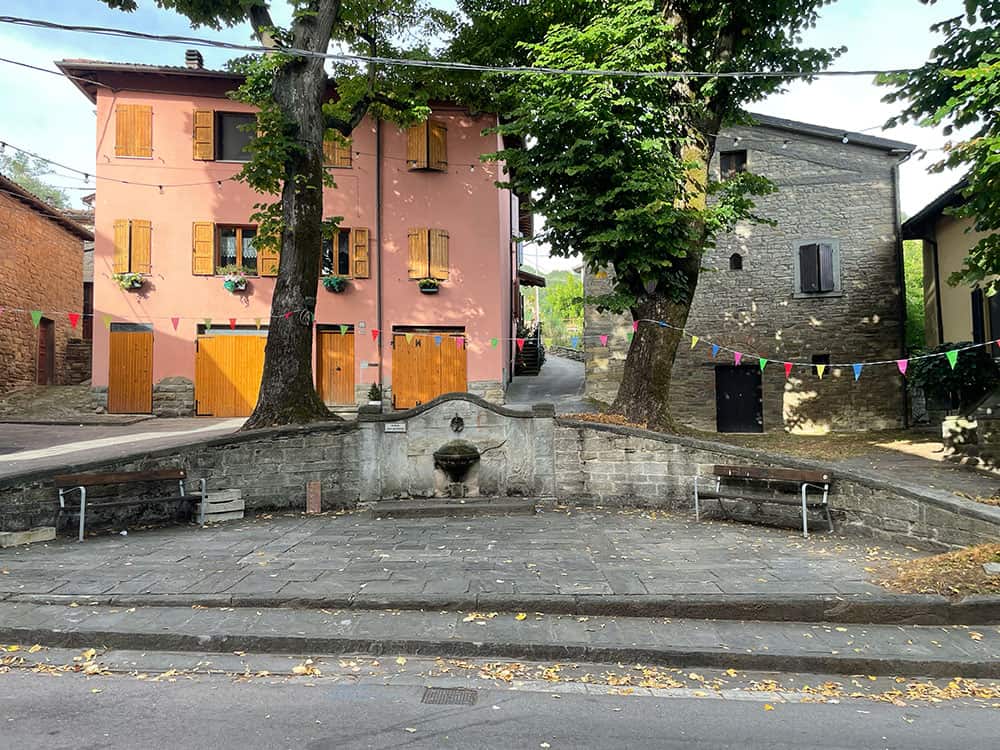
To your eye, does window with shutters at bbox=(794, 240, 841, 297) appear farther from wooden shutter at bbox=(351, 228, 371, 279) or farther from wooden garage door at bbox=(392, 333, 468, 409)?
wooden shutter at bbox=(351, 228, 371, 279)

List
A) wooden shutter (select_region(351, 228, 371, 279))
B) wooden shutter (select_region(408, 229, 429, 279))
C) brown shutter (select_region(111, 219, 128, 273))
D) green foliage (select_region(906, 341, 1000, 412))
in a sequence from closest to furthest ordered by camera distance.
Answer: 1. green foliage (select_region(906, 341, 1000, 412))
2. brown shutter (select_region(111, 219, 128, 273))
3. wooden shutter (select_region(351, 228, 371, 279))
4. wooden shutter (select_region(408, 229, 429, 279))

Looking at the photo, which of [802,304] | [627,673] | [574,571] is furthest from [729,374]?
[627,673]

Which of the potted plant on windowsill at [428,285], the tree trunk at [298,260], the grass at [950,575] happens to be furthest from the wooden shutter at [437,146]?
the grass at [950,575]

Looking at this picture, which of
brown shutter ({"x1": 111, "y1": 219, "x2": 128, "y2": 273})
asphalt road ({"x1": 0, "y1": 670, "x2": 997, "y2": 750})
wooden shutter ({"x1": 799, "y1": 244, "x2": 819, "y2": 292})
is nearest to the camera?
asphalt road ({"x1": 0, "y1": 670, "x2": 997, "y2": 750})

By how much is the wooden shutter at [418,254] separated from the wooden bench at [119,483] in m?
10.2

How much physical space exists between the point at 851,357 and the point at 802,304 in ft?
6.97

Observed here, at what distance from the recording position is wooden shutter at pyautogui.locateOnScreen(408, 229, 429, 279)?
17.5m

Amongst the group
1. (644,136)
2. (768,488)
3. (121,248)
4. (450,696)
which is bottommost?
(450,696)

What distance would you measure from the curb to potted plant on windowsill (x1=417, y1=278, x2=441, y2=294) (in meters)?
13.1

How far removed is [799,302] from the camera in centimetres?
1852

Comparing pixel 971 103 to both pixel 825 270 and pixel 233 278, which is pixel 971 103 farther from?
pixel 233 278

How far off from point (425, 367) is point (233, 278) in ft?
18.9

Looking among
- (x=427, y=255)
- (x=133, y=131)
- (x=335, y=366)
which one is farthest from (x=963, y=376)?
(x=133, y=131)

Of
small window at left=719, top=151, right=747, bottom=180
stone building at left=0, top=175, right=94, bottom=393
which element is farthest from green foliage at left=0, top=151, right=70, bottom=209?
small window at left=719, top=151, right=747, bottom=180
